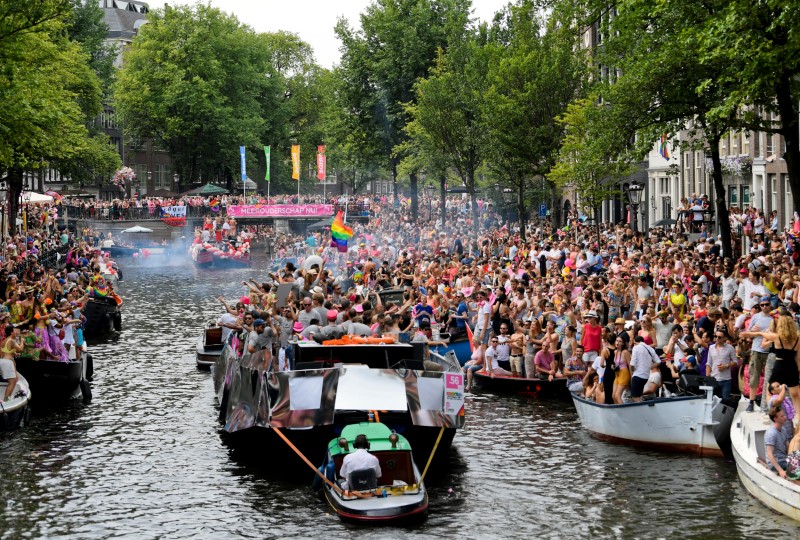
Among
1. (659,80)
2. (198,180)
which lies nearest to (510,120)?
(659,80)

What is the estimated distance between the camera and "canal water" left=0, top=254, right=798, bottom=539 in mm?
19500

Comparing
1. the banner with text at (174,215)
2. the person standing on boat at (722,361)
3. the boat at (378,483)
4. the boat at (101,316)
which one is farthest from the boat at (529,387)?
the banner with text at (174,215)

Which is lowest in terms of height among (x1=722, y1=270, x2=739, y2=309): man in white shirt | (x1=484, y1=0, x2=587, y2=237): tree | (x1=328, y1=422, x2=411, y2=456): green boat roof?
(x1=328, y1=422, x2=411, y2=456): green boat roof

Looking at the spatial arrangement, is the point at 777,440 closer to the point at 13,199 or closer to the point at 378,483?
the point at 378,483

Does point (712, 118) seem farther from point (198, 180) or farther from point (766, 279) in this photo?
point (198, 180)

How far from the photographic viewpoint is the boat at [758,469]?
1838 centimetres

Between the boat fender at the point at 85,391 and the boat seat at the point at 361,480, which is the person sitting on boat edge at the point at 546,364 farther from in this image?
the boat seat at the point at 361,480

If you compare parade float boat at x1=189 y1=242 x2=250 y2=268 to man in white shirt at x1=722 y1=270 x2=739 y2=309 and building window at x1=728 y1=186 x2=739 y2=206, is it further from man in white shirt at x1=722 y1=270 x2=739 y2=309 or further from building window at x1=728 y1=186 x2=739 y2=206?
man in white shirt at x1=722 y1=270 x2=739 y2=309

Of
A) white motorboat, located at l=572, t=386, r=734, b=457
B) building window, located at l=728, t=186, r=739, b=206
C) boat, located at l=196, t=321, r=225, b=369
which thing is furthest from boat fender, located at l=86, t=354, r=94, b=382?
building window, located at l=728, t=186, r=739, b=206

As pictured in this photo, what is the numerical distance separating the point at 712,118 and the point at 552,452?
992cm

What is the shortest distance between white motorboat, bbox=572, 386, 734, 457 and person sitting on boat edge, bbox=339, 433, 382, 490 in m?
5.93

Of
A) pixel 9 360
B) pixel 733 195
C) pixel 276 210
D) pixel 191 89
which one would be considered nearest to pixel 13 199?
pixel 276 210

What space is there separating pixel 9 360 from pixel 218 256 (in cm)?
5334

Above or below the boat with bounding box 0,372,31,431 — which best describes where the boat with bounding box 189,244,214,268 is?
above
